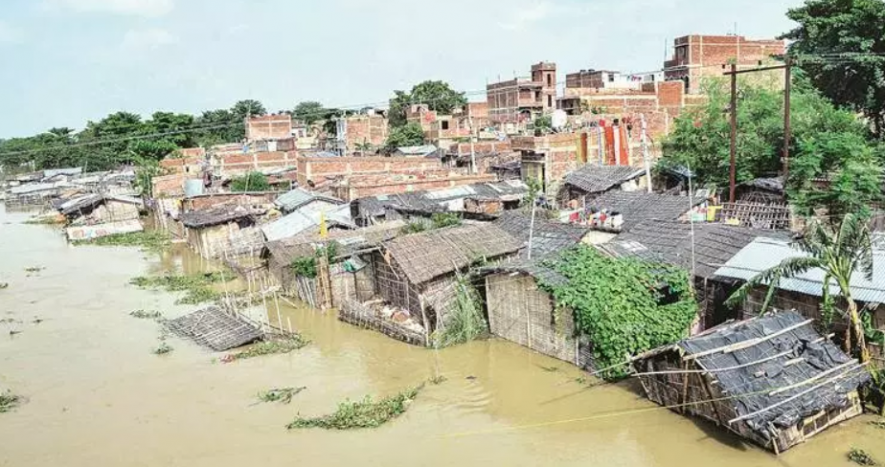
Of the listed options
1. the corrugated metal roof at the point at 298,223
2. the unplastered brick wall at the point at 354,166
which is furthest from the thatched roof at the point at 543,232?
the unplastered brick wall at the point at 354,166

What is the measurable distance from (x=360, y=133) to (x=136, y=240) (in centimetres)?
1997

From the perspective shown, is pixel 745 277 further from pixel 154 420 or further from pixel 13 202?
pixel 13 202

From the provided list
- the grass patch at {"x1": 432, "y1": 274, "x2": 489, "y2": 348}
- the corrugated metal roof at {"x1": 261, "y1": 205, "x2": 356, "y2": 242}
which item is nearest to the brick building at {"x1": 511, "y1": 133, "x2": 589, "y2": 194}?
the corrugated metal roof at {"x1": 261, "y1": 205, "x2": 356, "y2": 242}

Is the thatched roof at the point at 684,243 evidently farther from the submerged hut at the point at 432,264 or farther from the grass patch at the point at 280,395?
the grass patch at the point at 280,395

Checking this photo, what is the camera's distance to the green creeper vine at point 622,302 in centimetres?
1097

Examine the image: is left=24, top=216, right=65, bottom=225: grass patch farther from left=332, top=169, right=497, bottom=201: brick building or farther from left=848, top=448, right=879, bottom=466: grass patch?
left=848, top=448, right=879, bottom=466: grass patch

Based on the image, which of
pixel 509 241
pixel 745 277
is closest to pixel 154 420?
pixel 509 241

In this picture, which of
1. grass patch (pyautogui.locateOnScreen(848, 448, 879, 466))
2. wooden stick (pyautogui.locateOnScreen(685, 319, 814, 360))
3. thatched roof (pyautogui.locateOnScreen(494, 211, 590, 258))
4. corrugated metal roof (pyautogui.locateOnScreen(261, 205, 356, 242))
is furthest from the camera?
corrugated metal roof (pyautogui.locateOnScreen(261, 205, 356, 242))

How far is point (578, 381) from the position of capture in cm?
1149

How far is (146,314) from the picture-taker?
58.4 ft

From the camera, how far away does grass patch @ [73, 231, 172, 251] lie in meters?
29.0

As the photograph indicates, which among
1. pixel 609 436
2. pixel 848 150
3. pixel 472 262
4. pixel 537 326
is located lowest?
pixel 609 436

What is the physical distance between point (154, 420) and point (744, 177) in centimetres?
1631

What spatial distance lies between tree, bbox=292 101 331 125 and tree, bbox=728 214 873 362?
48411mm
